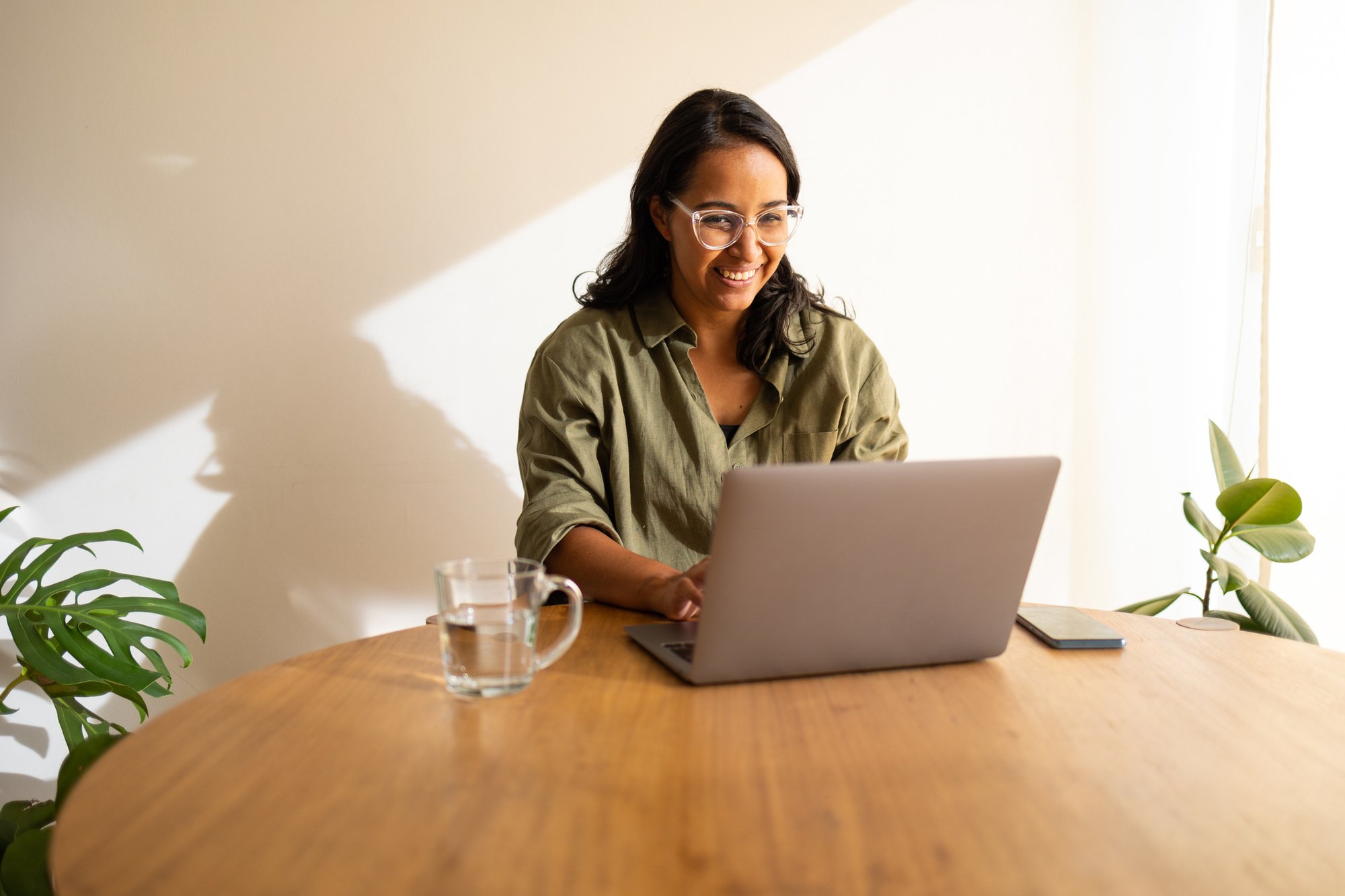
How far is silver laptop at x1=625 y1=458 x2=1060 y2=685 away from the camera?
875 millimetres

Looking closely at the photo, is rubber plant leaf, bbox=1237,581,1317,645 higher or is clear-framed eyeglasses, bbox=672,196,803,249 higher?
clear-framed eyeglasses, bbox=672,196,803,249

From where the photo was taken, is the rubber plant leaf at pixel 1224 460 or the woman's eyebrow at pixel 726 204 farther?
the rubber plant leaf at pixel 1224 460

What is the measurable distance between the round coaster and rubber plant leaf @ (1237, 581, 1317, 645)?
2.39ft

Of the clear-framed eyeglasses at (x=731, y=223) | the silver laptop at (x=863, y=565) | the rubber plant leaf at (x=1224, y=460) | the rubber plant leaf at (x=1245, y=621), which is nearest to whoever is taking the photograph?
the silver laptop at (x=863, y=565)

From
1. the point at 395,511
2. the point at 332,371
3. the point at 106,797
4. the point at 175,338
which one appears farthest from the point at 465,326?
the point at 106,797

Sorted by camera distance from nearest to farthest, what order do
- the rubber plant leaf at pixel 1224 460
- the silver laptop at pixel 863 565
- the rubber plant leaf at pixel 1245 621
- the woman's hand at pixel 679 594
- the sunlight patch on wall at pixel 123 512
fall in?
the silver laptop at pixel 863 565 → the woman's hand at pixel 679 594 → the rubber plant leaf at pixel 1245 621 → the rubber plant leaf at pixel 1224 460 → the sunlight patch on wall at pixel 123 512

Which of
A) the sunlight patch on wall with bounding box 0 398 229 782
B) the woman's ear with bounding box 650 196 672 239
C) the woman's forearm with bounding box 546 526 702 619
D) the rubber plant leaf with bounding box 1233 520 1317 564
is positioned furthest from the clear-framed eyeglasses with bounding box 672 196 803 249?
the sunlight patch on wall with bounding box 0 398 229 782

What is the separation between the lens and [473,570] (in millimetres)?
899

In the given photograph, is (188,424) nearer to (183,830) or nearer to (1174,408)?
(183,830)

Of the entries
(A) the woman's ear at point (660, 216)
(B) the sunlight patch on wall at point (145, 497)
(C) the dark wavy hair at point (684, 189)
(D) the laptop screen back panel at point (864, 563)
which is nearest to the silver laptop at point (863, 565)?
(D) the laptop screen back panel at point (864, 563)

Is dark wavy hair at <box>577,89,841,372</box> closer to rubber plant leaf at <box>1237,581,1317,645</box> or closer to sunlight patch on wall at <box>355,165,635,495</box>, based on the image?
sunlight patch on wall at <box>355,165,635,495</box>

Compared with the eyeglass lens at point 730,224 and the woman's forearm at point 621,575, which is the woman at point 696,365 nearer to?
the eyeglass lens at point 730,224

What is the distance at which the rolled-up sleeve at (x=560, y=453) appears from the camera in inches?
58.6

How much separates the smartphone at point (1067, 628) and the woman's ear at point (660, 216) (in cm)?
87
